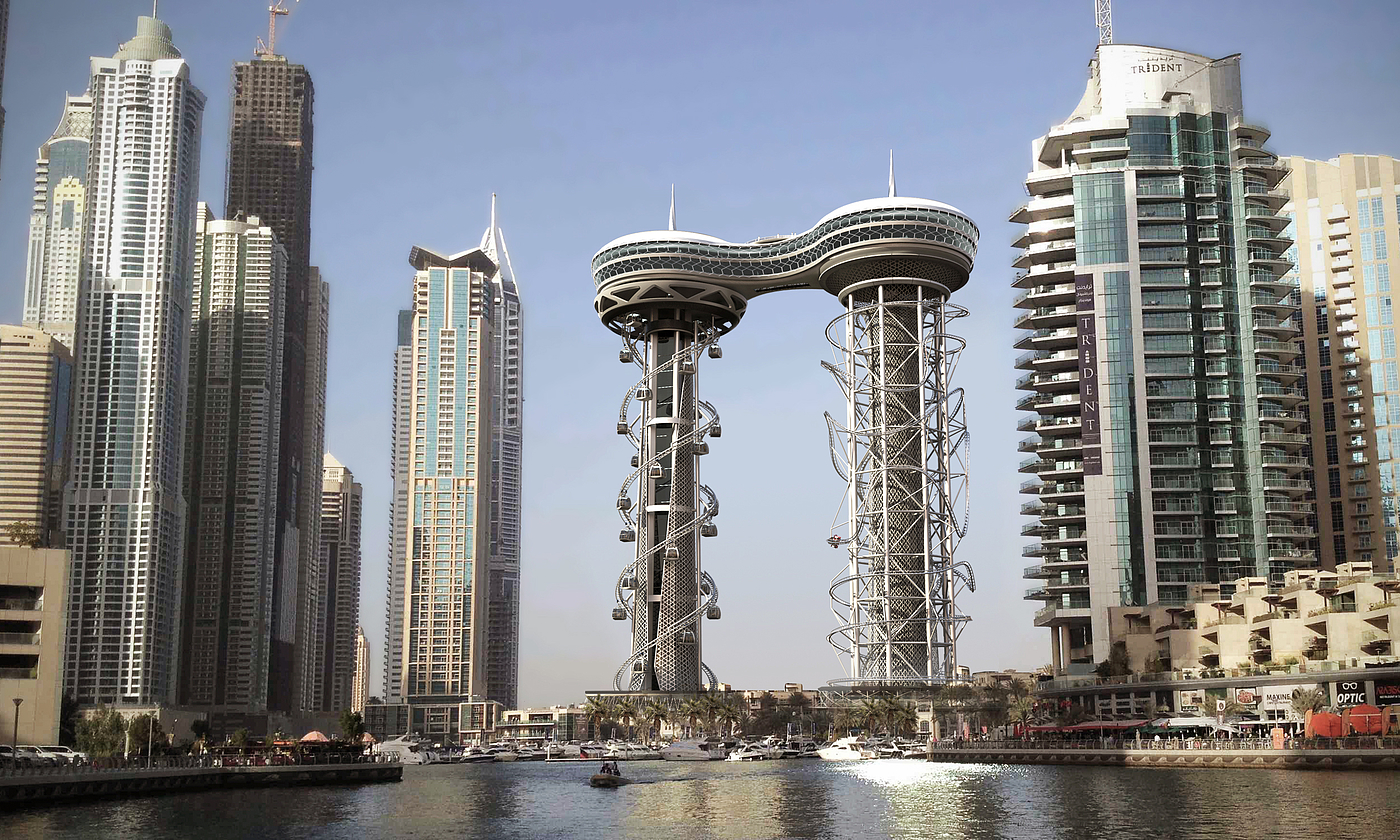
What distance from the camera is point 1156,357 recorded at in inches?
6063

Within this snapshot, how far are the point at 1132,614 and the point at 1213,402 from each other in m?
24.9

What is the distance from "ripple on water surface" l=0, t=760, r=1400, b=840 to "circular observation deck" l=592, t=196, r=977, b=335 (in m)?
79.5

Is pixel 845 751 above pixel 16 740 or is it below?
below

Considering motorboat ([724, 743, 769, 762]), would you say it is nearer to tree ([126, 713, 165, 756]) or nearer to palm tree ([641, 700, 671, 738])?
palm tree ([641, 700, 671, 738])

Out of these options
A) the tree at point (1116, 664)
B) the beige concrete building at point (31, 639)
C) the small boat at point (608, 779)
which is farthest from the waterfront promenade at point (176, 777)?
the tree at point (1116, 664)

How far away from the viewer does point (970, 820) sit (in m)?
73.7

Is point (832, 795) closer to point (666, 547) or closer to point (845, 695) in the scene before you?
point (845, 695)

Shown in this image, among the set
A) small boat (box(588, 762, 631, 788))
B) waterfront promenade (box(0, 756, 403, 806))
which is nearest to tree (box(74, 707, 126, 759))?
waterfront promenade (box(0, 756, 403, 806))

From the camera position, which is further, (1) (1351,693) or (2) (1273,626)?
(2) (1273,626)

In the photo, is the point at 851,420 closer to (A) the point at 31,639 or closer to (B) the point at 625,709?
(B) the point at 625,709

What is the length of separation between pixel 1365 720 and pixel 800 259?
10713 cm

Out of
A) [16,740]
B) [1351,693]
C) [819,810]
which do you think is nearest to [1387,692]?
[1351,693]

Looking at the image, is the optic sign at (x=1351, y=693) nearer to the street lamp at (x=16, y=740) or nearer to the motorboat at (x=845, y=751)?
the motorboat at (x=845, y=751)

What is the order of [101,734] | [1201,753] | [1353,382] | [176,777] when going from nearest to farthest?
[1201,753]
[176,777]
[101,734]
[1353,382]
